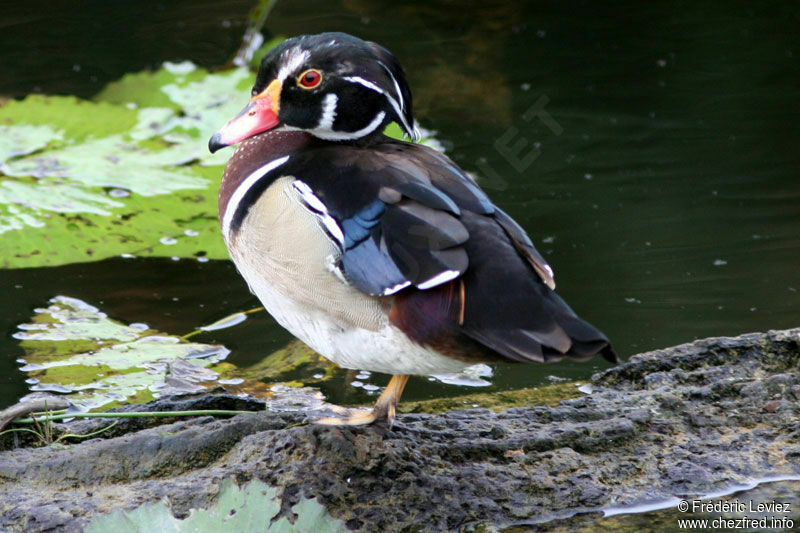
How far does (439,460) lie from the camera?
2719 mm

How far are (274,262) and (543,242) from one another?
2.47 meters

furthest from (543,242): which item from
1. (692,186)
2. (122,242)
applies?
(122,242)

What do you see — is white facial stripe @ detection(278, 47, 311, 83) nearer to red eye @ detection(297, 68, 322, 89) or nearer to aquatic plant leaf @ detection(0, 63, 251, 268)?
red eye @ detection(297, 68, 322, 89)

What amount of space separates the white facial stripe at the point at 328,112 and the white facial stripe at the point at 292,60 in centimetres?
11

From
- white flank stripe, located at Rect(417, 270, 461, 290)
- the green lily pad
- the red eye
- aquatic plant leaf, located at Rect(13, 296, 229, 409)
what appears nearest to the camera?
white flank stripe, located at Rect(417, 270, 461, 290)

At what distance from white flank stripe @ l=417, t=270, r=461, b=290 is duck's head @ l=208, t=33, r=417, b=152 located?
0.62m

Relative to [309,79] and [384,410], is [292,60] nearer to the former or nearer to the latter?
[309,79]

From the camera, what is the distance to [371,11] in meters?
7.84

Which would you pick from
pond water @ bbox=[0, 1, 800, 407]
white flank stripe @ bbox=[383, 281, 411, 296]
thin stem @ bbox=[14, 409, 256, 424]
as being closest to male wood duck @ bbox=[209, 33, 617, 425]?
white flank stripe @ bbox=[383, 281, 411, 296]

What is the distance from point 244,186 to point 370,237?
491 millimetres

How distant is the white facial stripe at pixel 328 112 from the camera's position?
2750mm

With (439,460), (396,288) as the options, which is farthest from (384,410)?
(396,288)

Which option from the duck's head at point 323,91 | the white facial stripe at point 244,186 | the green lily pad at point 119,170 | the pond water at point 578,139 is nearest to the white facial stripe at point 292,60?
the duck's head at point 323,91

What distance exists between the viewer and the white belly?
2.50 meters
